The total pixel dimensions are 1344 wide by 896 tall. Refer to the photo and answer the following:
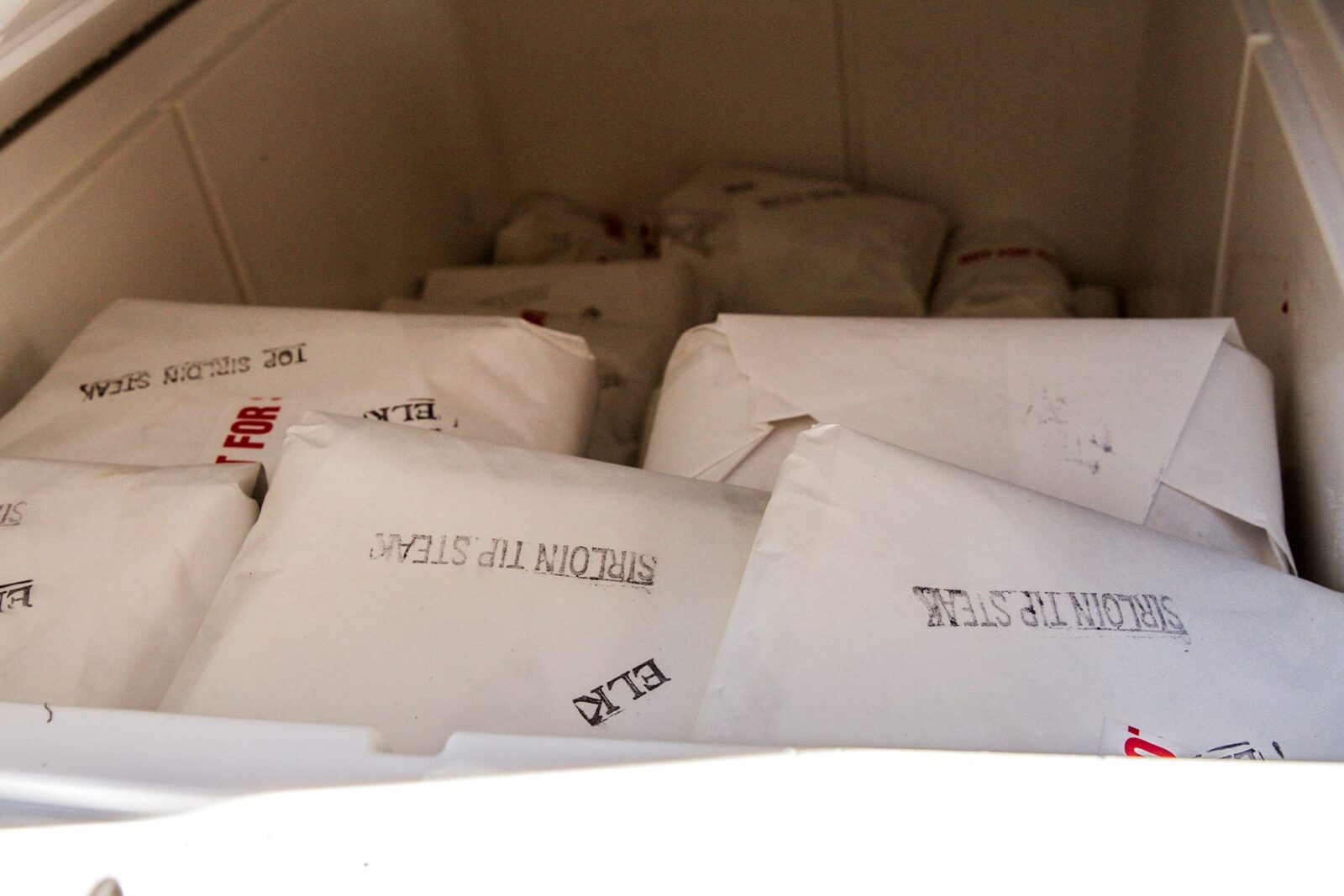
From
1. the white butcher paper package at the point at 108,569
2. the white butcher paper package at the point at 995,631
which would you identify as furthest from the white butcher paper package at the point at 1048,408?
the white butcher paper package at the point at 108,569

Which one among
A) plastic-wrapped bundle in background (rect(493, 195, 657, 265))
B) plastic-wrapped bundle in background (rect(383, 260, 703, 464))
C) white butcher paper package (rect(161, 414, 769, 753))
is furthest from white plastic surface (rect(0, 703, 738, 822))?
plastic-wrapped bundle in background (rect(493, 195, 657, 265))

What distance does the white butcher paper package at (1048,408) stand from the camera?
2.58 ft

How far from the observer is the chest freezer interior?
0.91 m

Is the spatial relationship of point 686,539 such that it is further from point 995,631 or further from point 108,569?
point 108,569

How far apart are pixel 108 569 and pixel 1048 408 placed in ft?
2.20

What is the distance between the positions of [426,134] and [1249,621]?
1548mm

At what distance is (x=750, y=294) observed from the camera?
5.52 ft

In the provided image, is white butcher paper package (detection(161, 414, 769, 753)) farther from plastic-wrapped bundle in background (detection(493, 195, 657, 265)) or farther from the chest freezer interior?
plastic-wrapped bundle in background (detection(493, 195, 657, 265))

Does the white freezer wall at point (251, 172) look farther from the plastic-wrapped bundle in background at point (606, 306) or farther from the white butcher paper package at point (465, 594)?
the white butcher paper package at point (465, 594)

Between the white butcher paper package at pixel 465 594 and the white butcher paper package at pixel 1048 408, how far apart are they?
11 cm

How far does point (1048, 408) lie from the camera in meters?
0.81

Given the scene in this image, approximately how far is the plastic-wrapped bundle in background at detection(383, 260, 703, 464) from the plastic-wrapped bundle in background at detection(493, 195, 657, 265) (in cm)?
24

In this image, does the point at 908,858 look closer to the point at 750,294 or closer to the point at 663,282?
the point at 663,282

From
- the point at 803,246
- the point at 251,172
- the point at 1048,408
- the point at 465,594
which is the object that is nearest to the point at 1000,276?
the point at 803,246
